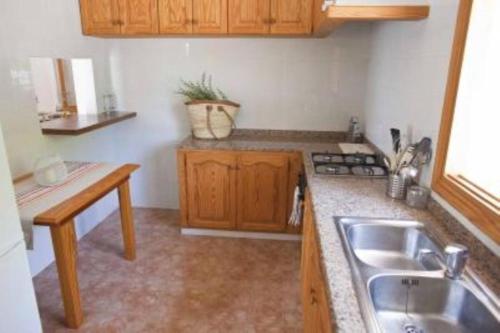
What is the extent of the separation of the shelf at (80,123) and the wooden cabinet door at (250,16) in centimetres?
119

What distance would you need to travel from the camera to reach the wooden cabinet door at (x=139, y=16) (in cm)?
254

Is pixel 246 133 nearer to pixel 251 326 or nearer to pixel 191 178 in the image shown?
pixel 191 178

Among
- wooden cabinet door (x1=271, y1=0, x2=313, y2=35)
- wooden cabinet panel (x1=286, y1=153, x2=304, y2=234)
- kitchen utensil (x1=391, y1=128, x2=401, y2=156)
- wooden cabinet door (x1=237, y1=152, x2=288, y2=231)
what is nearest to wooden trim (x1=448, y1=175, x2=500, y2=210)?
kitchen utensil (x1=391, y1=128, x2=401, y2=156)

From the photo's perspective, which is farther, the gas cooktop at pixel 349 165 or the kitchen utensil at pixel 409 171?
the gas cooktop at pixel 349 165

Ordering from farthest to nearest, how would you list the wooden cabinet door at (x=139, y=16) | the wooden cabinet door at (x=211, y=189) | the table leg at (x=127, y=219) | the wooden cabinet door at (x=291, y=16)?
the wooden cabinet door at (x=211, y=189) < the wooden cabinet door at (x=139, y=16) < the wooden cabinet door at (x=291, y=16) < the table leg at (x=127, y=219)

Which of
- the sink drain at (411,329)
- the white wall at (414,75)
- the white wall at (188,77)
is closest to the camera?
the sink drain at (411,329)

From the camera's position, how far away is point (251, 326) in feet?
6.21

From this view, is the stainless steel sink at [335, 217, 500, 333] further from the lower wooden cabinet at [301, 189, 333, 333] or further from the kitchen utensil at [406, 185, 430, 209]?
the kitchen utensil at [406, 185, 430, 209]

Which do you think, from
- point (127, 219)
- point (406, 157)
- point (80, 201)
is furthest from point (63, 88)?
point (406, 157)

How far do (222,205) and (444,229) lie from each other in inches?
68.9

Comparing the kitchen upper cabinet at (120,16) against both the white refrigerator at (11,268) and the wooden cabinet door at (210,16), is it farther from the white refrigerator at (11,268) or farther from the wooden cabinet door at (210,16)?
the white refrigerator at (11,268)

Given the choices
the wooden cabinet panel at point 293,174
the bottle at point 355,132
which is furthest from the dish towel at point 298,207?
the bottle at point 355,132

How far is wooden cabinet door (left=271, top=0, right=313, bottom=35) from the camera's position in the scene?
7.97 ft

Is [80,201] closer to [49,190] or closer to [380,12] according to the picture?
[49,190]
